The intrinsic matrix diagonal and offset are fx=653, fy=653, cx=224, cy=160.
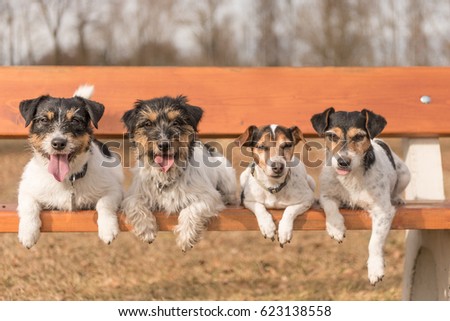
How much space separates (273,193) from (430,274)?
4.15 feet

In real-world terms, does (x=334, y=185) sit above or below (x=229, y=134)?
below

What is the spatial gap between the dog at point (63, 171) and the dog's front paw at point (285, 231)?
2.81 ft

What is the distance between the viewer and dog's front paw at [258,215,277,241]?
3461 millimetres

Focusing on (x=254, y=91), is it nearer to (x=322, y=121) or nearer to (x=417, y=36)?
(x=322, y=121)

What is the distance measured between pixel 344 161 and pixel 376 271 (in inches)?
23.7

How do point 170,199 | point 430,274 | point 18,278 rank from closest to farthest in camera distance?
1. point 170,199
2. point 430,274
3. point 18,278

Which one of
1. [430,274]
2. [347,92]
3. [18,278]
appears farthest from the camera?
[18,278]

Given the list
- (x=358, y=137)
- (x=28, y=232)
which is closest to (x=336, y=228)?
(x=358, y=137)

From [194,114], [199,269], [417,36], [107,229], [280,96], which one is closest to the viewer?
[107,229]

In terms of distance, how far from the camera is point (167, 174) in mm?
3682
